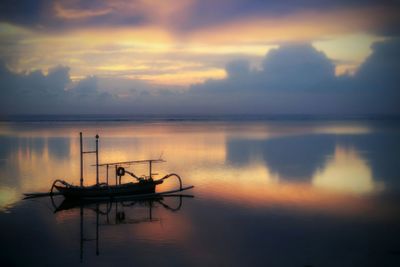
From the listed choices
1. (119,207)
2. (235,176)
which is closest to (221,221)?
(119,207)

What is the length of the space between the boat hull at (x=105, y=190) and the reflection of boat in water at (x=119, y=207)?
292mm

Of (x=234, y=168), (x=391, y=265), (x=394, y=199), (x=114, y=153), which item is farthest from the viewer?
(x=114, y=153)

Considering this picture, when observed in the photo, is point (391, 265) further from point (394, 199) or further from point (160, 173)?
point (160, 173)

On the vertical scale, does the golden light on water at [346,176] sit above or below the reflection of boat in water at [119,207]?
above

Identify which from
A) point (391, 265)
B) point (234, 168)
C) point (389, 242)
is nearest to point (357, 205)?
point (389, 242)

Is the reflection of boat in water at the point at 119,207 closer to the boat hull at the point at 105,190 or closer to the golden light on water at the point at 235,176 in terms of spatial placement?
the boat hull at the point at 105,190

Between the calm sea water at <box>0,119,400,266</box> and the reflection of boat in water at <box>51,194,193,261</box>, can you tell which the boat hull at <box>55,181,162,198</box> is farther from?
the calm sea water at <box>0,119,400,266</box>

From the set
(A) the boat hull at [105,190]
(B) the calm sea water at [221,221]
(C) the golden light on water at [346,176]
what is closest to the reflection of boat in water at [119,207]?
(B) the calm sea water at [221,221]

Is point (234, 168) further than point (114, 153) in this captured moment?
No

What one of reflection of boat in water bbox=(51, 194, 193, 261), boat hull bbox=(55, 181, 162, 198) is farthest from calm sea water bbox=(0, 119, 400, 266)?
boat hull bbox=(55, 181, 162, 198)

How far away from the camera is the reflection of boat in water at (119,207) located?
64.3 feet

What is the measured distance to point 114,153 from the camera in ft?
149

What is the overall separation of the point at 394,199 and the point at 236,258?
1391cm

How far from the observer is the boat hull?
73.9 ft
